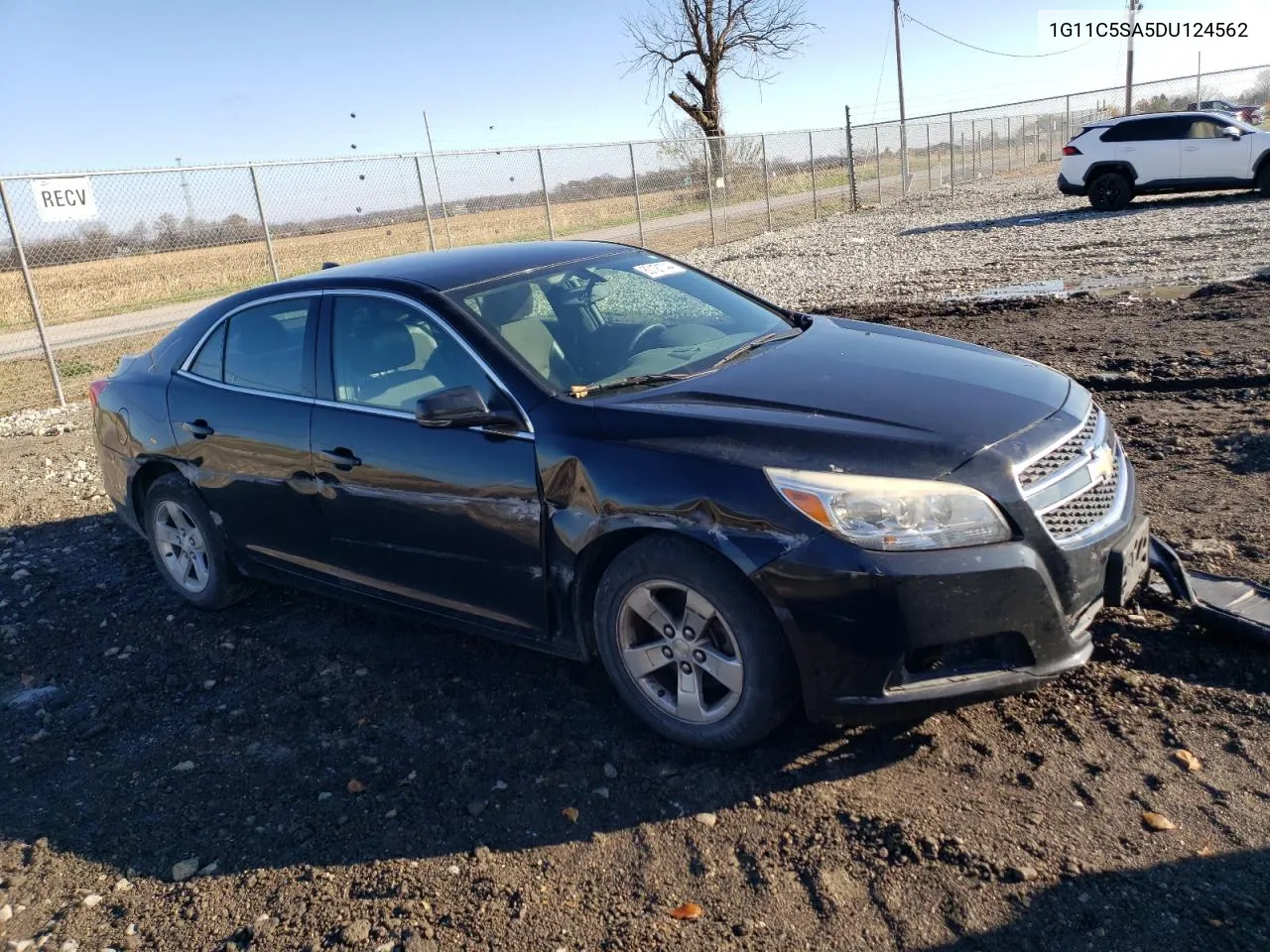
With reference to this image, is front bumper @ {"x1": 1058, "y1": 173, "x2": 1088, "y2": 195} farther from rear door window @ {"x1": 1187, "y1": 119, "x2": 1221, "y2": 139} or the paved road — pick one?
the paved road

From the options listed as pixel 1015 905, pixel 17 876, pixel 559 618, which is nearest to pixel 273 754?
pixel 17 876

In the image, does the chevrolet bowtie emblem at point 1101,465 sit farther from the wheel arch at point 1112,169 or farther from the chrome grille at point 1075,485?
the wheel arch at point 1112,169

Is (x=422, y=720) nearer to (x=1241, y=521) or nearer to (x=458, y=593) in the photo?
(x=458, y=593)

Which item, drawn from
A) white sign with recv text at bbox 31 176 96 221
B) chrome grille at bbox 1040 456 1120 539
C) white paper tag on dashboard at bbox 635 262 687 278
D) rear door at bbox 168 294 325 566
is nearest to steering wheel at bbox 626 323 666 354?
white paper tag on dashboard at bbox 635 262 687 278

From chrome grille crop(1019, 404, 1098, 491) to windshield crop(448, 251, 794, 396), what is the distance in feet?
4.40

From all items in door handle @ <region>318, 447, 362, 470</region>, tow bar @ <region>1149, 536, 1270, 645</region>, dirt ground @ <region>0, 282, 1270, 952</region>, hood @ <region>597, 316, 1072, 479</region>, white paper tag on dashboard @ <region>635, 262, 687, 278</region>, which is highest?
white paper tag on dashboard @ <region>635, 262, 687, 278</region>

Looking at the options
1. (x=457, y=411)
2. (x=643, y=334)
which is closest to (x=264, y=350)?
(x=457, y=411)

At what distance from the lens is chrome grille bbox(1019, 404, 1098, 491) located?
2.97 meters

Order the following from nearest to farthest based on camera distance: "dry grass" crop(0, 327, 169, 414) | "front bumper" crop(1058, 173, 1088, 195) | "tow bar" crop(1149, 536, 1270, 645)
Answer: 1. "tow bar" crop(1149, 536, 1270, 645)
2. "dry grass" crop(0, 327, 169, 414)
3. "front bumper" crop(1058, 173, 1088, 195)

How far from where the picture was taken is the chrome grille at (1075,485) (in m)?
2.97

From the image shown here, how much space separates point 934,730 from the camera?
10.8 feet

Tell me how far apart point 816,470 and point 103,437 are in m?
4.39

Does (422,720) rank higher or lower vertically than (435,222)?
lower

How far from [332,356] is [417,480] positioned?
2.72 feet
